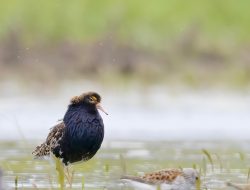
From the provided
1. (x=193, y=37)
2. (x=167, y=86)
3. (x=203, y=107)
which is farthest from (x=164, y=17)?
(x=203, y=107)

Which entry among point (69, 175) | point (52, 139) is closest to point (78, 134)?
point (52, 139)

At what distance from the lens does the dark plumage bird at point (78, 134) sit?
1116cm

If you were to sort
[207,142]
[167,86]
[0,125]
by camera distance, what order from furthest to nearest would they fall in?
[167,86] → [0,125] → [207,142]

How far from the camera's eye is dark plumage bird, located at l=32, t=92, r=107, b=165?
1116 cm

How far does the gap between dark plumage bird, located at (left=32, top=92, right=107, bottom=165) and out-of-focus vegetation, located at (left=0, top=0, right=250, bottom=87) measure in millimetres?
9569

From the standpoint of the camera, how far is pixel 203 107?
19641mm

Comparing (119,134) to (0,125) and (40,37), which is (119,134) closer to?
(0,125)

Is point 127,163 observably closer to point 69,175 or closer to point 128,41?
point 69,175

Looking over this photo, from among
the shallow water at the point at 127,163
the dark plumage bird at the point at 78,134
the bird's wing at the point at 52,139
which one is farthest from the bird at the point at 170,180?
the bird's wing at the point at 52,139

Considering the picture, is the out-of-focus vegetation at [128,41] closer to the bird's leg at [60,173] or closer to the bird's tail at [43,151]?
the bird's tail at [43,151]

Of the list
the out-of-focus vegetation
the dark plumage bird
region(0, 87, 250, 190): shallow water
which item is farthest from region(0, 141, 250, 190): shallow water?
the out-of-focus vegetation

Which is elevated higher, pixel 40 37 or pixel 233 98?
pixel 40 37

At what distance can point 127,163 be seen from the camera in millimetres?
13156

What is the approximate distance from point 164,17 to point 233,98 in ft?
13.9
